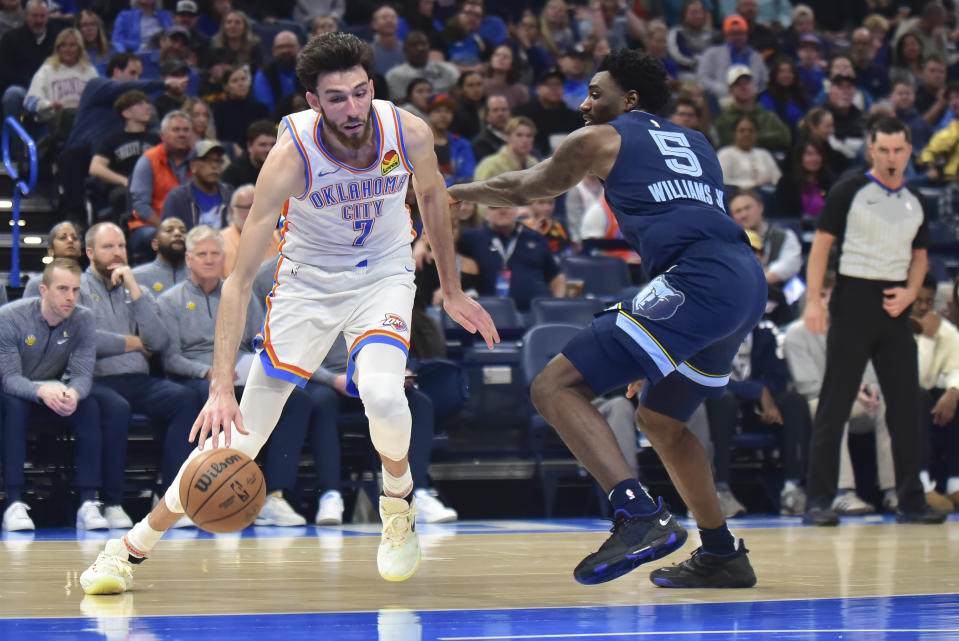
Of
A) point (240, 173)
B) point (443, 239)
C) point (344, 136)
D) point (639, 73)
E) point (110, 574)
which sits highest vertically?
point (240, 173)

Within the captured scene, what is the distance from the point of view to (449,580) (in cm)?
505

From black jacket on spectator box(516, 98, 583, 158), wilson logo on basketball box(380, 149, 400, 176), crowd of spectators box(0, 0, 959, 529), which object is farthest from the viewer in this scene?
black jacket on spectator box(516, 98, 583, 158)

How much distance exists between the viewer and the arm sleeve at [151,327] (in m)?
8.12

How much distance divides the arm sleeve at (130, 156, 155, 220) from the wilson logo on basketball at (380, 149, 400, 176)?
17.4ft

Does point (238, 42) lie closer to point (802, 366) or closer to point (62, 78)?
point (62, 78)

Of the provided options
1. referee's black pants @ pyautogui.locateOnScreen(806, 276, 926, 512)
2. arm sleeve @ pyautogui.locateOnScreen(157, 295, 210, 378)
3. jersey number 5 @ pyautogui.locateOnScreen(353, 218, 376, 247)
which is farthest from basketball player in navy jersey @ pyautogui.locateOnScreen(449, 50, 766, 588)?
arm sleeve @ pyautogui.locateOnScreen(157, 295, 210, 378)

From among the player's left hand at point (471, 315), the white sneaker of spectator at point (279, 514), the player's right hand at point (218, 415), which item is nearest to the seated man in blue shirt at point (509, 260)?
the white sneaker of spectator at point (279, 514)

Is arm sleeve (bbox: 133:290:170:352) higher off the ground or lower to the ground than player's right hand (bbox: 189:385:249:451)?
higher

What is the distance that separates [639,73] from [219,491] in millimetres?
2032

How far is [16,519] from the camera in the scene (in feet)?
24.1

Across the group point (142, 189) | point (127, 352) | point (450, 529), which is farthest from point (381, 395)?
point (142, 189)

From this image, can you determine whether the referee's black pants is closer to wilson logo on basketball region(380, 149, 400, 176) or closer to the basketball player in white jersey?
the basketball player in white jersey

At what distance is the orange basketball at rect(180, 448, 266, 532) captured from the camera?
431 cm

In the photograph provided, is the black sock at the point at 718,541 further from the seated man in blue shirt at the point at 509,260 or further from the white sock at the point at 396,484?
the seated man in blue shirt at the point at 509,260
